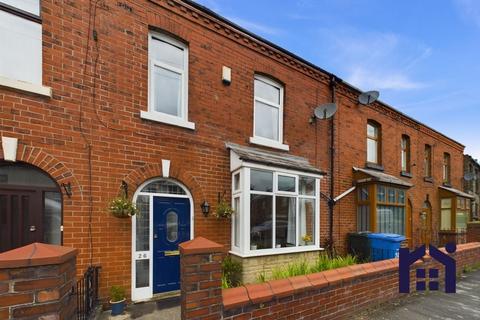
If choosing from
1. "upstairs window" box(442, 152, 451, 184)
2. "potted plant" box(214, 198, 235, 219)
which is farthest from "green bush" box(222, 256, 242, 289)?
"upstairs window" box(442, 152, 451, 184)

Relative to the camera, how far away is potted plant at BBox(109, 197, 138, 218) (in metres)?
4.93

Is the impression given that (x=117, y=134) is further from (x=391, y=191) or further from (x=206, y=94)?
(x=391, y=191)

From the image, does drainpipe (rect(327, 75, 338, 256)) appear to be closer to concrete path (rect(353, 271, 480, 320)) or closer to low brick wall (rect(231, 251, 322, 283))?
low brick wall (rect(231, 251, 322, 283))

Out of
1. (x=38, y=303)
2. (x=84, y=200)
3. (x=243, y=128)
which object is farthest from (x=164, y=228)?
(x=38, y=303)

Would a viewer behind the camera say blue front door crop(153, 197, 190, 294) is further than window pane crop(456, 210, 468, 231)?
No

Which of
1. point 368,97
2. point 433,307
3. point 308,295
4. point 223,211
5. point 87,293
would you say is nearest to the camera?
point 308,295

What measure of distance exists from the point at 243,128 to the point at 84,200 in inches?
152

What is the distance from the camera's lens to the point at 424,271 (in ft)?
20.2

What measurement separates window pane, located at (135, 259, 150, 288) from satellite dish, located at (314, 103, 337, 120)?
20.0 ft

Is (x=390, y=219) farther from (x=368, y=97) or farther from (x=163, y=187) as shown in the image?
(x=163, y=187)

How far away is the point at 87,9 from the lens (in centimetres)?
508

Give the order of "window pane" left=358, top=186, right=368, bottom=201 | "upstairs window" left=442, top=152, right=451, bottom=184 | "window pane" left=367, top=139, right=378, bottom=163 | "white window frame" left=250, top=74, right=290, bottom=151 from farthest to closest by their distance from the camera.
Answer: "upstairs window" left=442, top=152, right=451, bottom=184 < "window pane" left=367, top=139, right=378, bottom=163 < "window pane" left=358, top=186, right=368, bottom=201 < "white window frame" left=250, top=74, right=290, bottom=151

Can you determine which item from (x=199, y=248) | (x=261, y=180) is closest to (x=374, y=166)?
(x=261, y=180)

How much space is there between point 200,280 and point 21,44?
4685 millimetres
